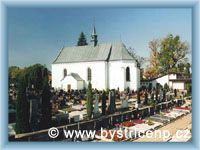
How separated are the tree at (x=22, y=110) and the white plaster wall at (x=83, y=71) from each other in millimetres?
2072

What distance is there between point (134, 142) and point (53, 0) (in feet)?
17.1

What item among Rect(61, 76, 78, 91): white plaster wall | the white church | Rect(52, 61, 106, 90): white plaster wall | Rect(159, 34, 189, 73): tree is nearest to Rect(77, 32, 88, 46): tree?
the white church

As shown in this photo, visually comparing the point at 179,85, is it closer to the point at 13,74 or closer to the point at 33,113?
the point at 33,113

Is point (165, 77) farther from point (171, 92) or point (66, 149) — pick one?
point (66, 149)

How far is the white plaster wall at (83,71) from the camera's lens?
13.6 meters

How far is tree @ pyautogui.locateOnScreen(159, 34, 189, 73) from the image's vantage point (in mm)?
12084

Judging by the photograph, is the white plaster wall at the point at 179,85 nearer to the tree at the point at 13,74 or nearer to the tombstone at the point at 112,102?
the tombstone at the point at 112,102

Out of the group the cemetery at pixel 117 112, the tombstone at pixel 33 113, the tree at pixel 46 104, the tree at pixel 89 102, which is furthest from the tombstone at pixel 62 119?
the tree at pixel 89 102

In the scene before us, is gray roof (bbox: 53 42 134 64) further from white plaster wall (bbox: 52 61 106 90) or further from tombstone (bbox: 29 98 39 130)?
tombstone (bbox: 29 98 39 130)

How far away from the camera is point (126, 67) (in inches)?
643

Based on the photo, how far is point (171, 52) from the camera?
44.7 ft

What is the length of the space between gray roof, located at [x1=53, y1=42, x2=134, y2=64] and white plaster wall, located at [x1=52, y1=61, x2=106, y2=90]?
22 cm

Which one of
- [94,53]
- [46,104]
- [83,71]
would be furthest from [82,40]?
[46,104]
